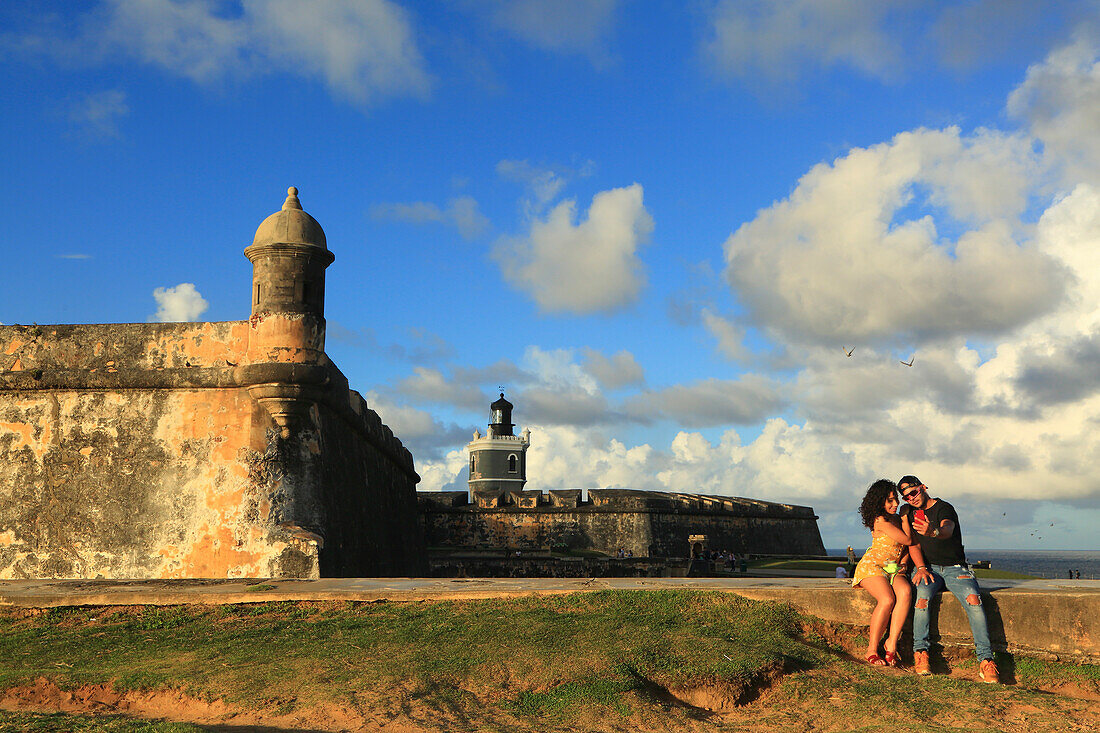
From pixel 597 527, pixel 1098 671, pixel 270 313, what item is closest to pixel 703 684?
pixel 1098 671

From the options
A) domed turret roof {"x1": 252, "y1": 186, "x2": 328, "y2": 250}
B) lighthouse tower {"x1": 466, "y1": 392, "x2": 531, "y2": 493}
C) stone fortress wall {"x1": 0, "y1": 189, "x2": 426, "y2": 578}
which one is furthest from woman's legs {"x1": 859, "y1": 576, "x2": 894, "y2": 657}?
lighthouse tower {"x1": 466, "y1": 392, "x2": 531, "y2": 493}

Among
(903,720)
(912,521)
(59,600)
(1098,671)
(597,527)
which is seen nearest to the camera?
(903,720)

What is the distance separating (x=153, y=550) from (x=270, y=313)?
10.4 ft

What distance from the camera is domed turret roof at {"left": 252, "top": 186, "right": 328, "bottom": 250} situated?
10367mm

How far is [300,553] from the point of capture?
9469 mm

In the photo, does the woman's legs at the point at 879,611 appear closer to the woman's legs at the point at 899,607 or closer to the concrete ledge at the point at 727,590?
the woman's legs at the point at 899,607

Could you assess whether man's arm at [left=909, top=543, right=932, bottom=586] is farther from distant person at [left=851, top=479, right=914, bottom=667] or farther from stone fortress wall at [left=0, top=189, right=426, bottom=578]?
stone fortress wall at [left=0, top=189, right=426, bottom=578]

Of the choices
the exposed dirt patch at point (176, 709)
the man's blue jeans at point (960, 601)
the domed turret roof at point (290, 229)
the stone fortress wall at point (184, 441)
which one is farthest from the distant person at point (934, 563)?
the domed turret roof at point (290, 229)

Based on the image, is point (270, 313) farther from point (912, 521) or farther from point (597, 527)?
point (597, 527)

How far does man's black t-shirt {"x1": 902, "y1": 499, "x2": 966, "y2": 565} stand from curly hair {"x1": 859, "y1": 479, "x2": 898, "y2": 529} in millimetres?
271

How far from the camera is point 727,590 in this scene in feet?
Result: 21.6

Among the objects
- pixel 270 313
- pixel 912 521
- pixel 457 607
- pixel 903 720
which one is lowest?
pixel 903 720

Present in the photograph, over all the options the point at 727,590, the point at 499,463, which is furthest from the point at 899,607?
the point at 499,463

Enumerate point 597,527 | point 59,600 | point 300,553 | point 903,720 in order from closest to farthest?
point 903,720 → point 59,600 → point 300,553 → point 597,527
